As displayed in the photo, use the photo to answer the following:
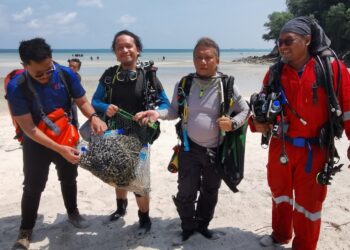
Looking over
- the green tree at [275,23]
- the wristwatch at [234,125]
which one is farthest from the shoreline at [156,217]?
the green tree at [275,23]

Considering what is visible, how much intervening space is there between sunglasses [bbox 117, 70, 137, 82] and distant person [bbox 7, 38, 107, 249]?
1.41 ft

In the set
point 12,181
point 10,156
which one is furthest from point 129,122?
point 10,156

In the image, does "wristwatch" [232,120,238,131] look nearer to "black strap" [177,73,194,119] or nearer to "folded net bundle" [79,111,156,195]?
"black strap" [177,73,194,119]

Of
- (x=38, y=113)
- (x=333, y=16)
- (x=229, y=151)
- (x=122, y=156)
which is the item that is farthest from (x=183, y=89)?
(x=333, y=16)

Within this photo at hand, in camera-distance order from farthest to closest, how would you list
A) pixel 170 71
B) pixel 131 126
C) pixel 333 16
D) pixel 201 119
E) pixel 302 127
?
pixel 333 16, pixel 170 71, pixel 131 126, pixel 201 119, pixel 302 127

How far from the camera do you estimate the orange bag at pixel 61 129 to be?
349 cm

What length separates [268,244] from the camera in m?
3.78

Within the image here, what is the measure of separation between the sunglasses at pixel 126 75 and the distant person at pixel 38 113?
43 centimetres

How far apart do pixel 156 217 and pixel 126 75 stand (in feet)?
5.91

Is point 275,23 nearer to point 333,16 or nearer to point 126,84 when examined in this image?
point 333,16

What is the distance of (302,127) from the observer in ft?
10.5

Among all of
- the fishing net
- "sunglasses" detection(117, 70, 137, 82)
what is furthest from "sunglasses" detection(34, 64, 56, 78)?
the fishing net

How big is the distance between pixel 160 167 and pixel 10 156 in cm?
277

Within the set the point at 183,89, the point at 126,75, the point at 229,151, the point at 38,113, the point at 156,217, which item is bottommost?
the point at 156,217
